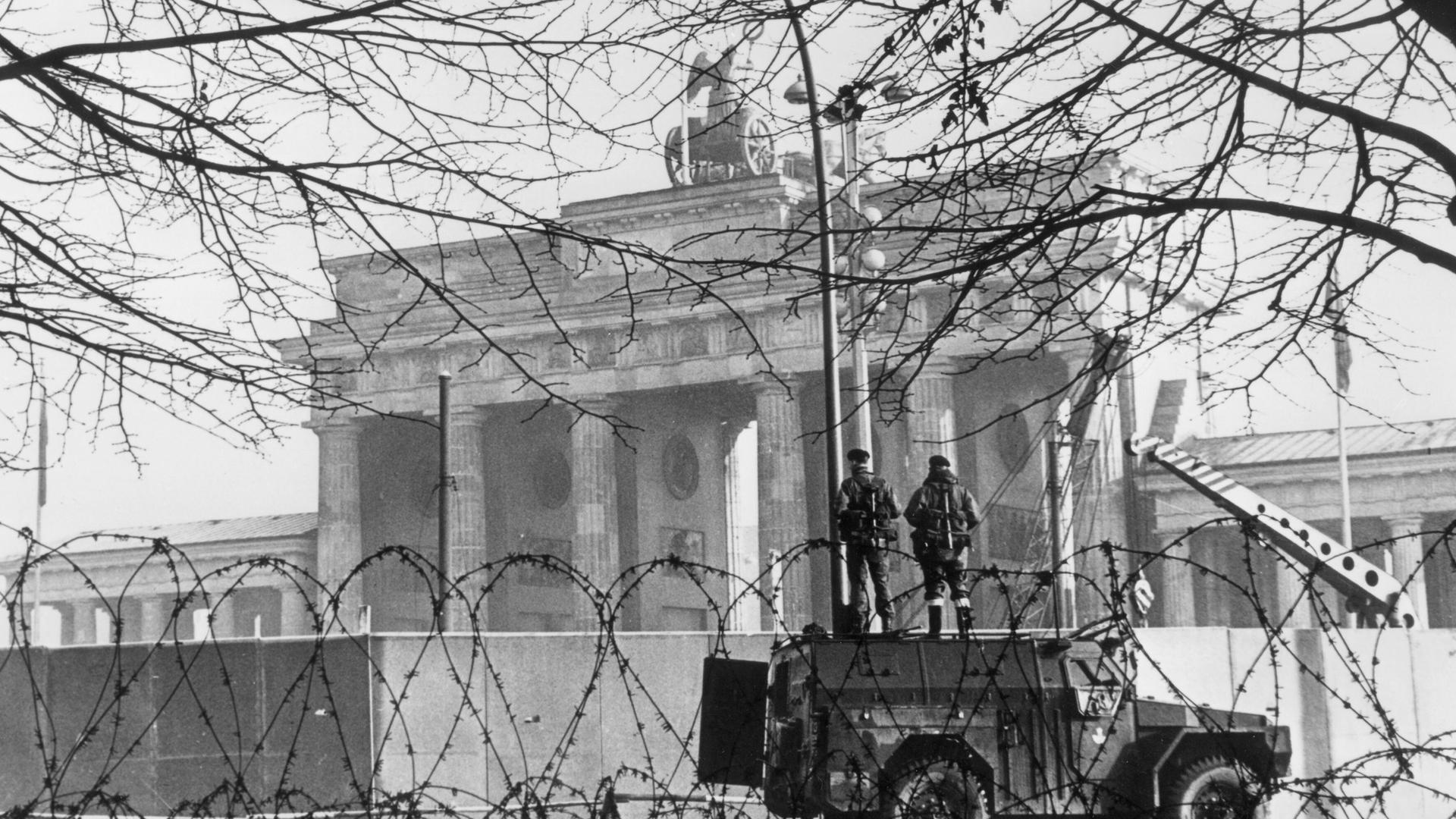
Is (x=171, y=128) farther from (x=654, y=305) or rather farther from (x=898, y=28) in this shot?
(x=654, y=305)

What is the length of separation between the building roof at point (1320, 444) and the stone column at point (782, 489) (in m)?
10.9

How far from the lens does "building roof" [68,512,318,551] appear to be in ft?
219

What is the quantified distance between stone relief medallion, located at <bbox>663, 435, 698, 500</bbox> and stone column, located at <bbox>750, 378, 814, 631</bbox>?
620 centimetres

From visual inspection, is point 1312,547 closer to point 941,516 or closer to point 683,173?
point 941,516

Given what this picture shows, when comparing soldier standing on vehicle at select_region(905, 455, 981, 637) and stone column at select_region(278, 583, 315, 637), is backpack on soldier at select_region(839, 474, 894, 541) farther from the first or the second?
stone column at select_region(278, 583, 315, 637)

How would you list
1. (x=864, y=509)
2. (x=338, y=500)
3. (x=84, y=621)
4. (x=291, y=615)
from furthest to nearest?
1. (x=84, y=621)
2. (x=291, y=615)
3. (x=338, y=500)
4. (x=864, y=509)

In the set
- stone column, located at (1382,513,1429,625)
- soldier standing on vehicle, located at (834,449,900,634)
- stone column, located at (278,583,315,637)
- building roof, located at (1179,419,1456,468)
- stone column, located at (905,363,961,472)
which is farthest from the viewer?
stone column, located at (278,583,315,637)

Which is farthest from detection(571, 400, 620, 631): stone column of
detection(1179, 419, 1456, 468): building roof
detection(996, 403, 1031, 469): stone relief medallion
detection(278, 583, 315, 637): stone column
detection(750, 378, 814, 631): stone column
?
detection(1179, 419, 1456, 468): building roof

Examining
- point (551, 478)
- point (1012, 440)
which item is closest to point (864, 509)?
point (1012, 440)

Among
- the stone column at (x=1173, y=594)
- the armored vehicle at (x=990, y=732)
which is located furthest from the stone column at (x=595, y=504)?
the armored vehicle at (x=990, y=732)

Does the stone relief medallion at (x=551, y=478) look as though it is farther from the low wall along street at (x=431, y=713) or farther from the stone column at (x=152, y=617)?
the low wall along street at (x=431, y=713)

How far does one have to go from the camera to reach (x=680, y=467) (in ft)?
197

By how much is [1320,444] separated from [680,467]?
19195 mm

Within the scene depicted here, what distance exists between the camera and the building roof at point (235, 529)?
66.6m
